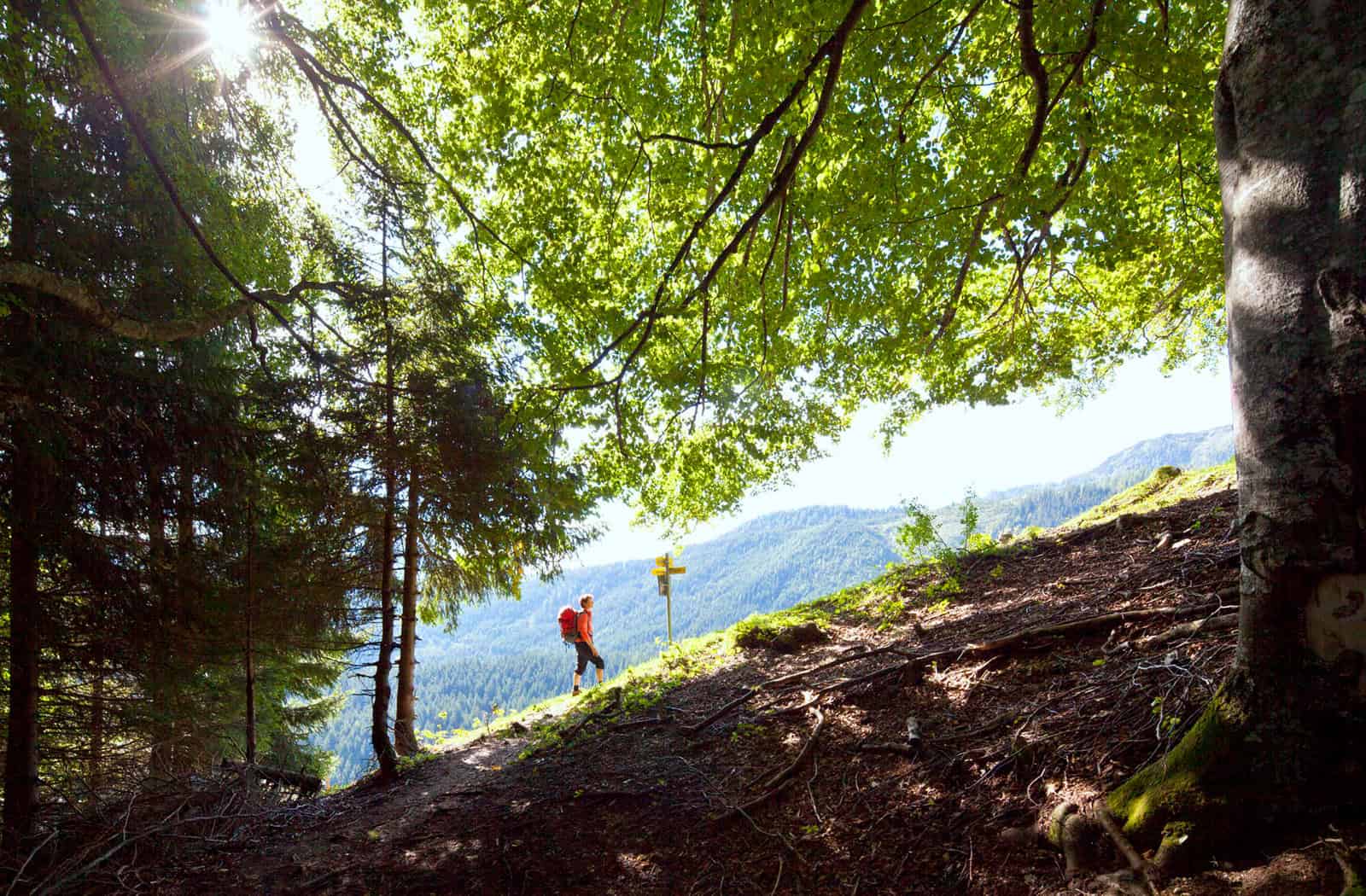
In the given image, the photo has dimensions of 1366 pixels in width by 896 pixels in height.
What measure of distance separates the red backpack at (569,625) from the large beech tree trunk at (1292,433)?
1013 centimetres

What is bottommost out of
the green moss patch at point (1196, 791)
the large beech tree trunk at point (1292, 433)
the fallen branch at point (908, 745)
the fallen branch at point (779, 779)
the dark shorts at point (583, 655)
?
the dark shorts at point (583, 655)

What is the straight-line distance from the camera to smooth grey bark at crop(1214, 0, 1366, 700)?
164 centimetres

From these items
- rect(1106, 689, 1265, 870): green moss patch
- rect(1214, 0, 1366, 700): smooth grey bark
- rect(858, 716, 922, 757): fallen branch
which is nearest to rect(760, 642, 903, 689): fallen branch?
rect(858, 716, 922, 757): fallen branch

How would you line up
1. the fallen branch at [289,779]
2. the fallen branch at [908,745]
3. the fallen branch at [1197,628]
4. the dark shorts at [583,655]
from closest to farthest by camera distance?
1. the fallen branch at [1197,628]
2. the fallen branch at [908,745]
3. the fallen branch at [289,779]
4. the dark shorts at [583,655]

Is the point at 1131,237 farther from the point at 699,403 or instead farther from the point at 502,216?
the point at 502,216

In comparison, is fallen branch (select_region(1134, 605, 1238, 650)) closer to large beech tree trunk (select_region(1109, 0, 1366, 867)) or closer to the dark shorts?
large beech tree trunk (select_region(1109, 0, 1366, 867))

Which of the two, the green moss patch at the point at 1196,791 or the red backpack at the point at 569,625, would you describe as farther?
the red backpack at the point at 569,625

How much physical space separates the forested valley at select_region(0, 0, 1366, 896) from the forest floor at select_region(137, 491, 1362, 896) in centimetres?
4

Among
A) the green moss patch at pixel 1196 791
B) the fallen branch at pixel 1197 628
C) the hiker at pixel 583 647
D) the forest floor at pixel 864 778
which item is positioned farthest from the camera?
the hiker at pixel 583 647

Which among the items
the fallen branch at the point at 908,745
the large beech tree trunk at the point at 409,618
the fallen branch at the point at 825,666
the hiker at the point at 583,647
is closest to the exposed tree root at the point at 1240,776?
the fallen branch at the point at 908,745

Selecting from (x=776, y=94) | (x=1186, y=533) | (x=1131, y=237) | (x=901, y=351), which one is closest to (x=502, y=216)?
(x=776, y=94)

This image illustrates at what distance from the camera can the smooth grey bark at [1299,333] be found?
64.7 inches

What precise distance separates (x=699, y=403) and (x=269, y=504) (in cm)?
711

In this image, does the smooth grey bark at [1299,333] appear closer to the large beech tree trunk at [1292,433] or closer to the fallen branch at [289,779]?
the large beech tree trunk at [1292,433]
